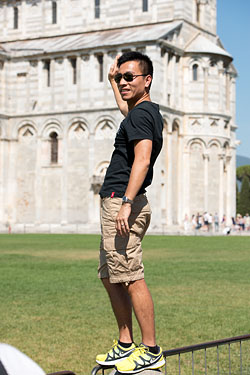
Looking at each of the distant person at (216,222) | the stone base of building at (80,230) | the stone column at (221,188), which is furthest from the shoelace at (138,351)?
the stone column at (221,188)

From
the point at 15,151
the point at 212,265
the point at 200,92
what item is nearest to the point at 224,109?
the point at 200,92

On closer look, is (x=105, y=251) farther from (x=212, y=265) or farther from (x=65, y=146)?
(x=65, y=146)

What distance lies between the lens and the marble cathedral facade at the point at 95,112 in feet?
164

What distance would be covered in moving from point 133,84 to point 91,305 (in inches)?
361

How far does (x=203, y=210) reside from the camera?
5197 centimetres

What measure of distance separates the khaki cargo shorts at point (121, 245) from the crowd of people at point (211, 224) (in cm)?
4269

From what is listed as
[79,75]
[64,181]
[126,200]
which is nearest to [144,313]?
[126,200]

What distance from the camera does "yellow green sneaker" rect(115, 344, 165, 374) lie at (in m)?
4.50

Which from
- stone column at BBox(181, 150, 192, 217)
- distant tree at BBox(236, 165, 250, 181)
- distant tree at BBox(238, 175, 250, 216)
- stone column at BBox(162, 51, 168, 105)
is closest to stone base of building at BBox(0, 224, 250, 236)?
stone column at BBox(181, 150, 192, 217)

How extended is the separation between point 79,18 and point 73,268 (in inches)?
1444

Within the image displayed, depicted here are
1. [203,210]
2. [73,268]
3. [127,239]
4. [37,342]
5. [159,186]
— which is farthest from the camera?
[203,210]

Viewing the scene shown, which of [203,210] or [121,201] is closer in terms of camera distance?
[121,201]

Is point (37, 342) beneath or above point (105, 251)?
beneath

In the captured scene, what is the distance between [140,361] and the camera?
4523mm
